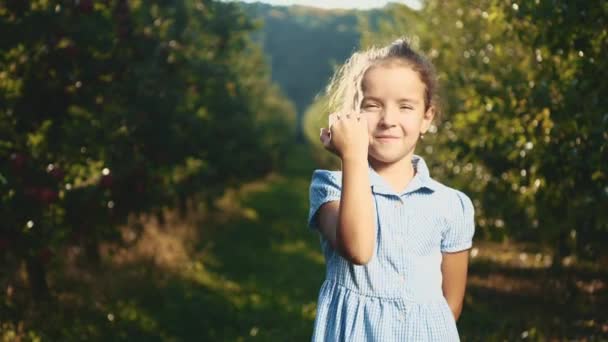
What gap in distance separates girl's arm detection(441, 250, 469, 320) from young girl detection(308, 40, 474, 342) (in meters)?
0.15

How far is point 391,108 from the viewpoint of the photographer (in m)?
2.77

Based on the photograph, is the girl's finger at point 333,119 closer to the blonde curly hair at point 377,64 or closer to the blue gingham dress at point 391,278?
the blonde curly hair at point 377,64

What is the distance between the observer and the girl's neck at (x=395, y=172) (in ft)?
9.52

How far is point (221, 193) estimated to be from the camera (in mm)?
15211

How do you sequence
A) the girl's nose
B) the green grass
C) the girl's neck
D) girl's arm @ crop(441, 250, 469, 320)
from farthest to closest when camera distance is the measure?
1. the green grass
2. girl's arm @ crop(441, 250, 469, 320)
3. the girl's neck
4. the girl's nose

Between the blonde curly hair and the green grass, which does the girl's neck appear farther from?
the green grass

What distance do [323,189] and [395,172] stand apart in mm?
314

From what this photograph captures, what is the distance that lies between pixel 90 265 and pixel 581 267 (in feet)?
24.0

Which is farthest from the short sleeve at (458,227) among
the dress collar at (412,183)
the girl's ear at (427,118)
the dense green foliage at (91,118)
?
the dense green foliage at (91,118)

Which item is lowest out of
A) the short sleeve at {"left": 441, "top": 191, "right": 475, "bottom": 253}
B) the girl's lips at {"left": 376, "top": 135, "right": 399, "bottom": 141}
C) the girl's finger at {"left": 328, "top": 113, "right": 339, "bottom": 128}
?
the short sleeve at {"left": 441, "top": 191, "right": 475, "bottom": 253}

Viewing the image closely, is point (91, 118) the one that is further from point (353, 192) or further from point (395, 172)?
point (353, 192)

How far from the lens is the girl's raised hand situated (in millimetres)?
2502

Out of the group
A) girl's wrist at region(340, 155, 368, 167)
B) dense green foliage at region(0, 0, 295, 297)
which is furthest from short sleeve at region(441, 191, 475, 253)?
dense green foliage at region(0, 0, 295, 297)

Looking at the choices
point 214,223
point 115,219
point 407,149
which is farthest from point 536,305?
point 214,223
